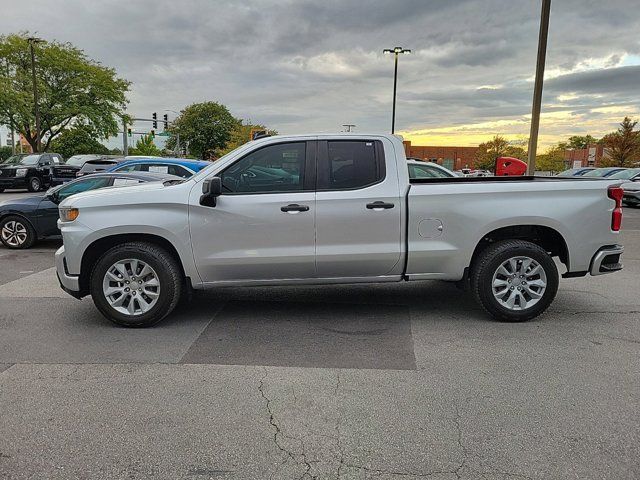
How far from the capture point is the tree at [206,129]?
6316 centimetres

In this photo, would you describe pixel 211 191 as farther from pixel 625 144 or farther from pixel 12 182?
pixel 625 144

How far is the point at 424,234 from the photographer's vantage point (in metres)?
4.96

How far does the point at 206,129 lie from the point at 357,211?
2428 inches

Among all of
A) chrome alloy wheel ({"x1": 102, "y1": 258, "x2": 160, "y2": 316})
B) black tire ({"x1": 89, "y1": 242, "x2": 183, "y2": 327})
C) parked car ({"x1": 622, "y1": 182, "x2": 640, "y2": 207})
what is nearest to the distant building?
parked car ({"x1": 622, "y1": 182, "x2": 640, "y2": 207})

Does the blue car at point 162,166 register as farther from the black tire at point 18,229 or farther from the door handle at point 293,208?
the door handle at point 293,208

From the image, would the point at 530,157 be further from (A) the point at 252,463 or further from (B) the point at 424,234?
(A) the point at 252,463

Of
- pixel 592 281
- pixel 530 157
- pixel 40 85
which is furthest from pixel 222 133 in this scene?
pixel 592 281

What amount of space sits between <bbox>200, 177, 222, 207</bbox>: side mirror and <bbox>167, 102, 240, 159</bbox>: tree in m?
59.7

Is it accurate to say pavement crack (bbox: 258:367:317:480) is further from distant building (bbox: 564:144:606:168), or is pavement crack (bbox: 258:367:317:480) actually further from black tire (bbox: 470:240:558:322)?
distant building (bbox: 564:144:606:168)

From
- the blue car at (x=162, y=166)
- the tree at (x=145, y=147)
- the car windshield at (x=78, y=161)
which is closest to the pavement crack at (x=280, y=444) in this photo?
the blue car at (x=162, y=166)

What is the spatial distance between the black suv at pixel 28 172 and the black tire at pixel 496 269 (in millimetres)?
24529

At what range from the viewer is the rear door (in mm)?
4863

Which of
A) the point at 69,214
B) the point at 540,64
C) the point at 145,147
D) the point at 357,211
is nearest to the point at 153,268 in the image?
the point at 69,214

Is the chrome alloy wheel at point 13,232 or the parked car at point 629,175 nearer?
the chrome alloy wheel at point 13,232
